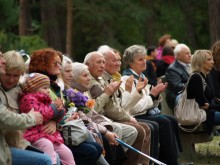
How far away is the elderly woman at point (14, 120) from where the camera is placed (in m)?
6.95

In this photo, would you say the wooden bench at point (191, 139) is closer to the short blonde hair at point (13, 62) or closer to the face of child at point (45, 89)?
the face of child at point (45, 89)

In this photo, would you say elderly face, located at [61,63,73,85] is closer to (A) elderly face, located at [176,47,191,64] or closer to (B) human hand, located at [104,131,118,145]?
(B) human hand, located at [104,131,118,145]

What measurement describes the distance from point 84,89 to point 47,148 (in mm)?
1876

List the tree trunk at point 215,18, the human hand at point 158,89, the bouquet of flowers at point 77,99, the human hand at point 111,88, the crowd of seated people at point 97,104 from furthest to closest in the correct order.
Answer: the tree trunk at point 215,18, the human hand at point 158,89, the human hand at point 111,88, the bouquet of flowers at point 77,99, the crowd of seated people at point 97,104

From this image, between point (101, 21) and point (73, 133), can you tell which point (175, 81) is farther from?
point (101, 21)

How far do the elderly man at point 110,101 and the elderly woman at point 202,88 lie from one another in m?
1.38

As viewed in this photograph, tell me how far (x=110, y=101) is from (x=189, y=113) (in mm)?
2040

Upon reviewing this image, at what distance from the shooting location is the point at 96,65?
9.88 meters

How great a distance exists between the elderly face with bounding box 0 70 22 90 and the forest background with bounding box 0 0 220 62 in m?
18.5

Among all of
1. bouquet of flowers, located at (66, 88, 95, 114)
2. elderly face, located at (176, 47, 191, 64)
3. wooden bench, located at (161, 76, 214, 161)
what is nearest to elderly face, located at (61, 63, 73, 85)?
bouquet of flowers, located at (66, 88, 95, 114)

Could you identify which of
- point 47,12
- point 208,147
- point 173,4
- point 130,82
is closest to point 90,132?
point 130,82

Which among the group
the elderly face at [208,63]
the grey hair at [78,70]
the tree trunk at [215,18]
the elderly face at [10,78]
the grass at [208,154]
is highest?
the elderly face at [10,78]

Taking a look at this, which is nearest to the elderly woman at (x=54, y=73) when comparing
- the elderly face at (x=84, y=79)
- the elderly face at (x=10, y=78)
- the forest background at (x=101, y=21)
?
the elderly face at (x=10, y=78)

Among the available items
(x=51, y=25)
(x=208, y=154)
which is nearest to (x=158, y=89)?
(x=208, y=154)
